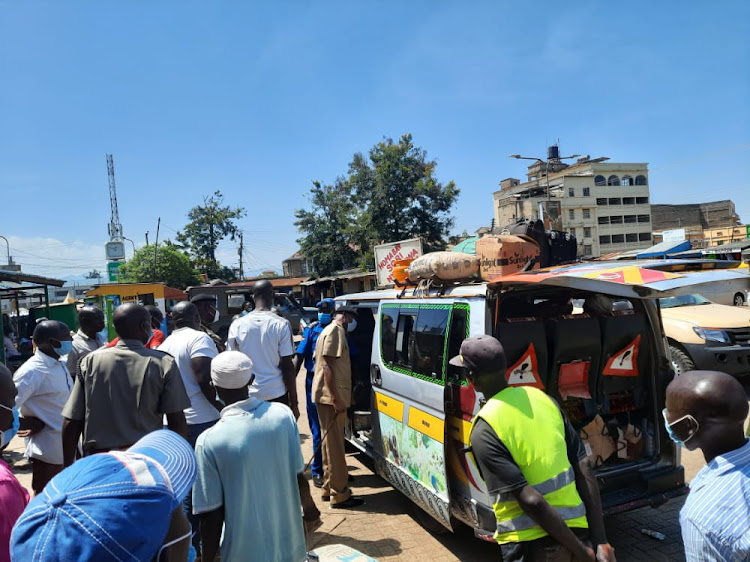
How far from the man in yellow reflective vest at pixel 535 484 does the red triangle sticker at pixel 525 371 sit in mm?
1226

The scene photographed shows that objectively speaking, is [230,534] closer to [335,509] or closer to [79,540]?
[79,540]

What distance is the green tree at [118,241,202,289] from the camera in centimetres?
3984

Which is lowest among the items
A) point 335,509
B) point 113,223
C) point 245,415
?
point 335,509

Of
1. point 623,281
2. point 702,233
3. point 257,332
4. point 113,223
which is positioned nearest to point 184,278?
point 113,223

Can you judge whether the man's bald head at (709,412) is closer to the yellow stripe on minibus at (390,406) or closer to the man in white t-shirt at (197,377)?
the yellow stripe on minibus at (390,406)

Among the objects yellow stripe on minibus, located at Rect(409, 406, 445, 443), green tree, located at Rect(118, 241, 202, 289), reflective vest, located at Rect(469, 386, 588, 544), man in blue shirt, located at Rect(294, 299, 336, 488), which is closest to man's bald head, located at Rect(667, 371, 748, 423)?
reflective vest, located at Rect(469, 386, 588, 544)

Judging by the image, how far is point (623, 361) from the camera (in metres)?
3.84

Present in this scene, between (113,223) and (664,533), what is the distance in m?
59.3

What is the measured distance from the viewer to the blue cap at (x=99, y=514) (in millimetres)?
1175

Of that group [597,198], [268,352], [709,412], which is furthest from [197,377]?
[597,198]

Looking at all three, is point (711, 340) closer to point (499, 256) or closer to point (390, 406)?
point (499, 256)

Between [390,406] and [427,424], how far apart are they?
28.9 inches

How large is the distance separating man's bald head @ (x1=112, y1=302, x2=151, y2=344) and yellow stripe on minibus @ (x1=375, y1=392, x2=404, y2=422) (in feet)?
6.68

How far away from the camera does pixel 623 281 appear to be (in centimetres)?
251
